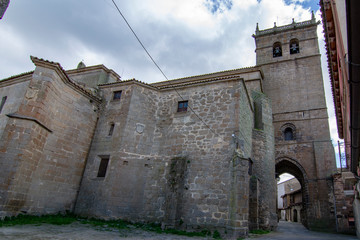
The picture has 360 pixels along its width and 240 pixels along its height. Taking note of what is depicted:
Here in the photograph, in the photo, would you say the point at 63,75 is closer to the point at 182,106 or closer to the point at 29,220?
the point at 182,106

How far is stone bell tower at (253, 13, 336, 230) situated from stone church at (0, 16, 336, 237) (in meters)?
6.00

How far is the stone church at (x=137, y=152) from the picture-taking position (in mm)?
9359

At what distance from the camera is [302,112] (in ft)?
66.7

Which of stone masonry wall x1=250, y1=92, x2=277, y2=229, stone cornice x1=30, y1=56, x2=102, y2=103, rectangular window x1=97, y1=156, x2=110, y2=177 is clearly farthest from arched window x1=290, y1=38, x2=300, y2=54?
rectangular window x1=97, y1=156, x2=110, y2=177

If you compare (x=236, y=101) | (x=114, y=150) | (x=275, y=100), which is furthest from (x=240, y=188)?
(x=275, y=100)

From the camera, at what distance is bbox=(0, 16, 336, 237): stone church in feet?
30.7

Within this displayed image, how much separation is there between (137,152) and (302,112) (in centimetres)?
1523

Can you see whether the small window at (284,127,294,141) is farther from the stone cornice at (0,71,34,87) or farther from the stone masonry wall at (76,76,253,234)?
the stone cornice at (0,71,34,87)

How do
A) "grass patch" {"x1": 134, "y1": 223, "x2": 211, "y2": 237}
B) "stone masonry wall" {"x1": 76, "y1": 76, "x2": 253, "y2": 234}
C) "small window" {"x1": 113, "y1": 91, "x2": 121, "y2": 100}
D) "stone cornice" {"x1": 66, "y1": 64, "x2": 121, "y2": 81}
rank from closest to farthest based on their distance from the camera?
1. "grass patch" {"x1": 134, "y1": 223, "x2": 211, "y2": 237}
2. "stone masonry wall" {"x1": 76, "y1": 76, "x2": 253, "y2": 234}
3. "small window" {"x1": 113, "y1": 91, "x2": 121, "y2": 100}
4. "stone cornice" {"x1": 66, "y1": 64, "x2": 121, "y2": 81}

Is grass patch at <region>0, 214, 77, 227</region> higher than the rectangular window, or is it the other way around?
the rectangular window

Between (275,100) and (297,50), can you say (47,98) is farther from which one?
(297,50)

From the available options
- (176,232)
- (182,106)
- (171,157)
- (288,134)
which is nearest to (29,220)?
(176,232)

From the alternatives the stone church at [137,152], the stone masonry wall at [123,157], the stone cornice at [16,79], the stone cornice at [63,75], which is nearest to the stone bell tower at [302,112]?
the stone church at [137,152]

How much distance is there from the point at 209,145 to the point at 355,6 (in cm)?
849
